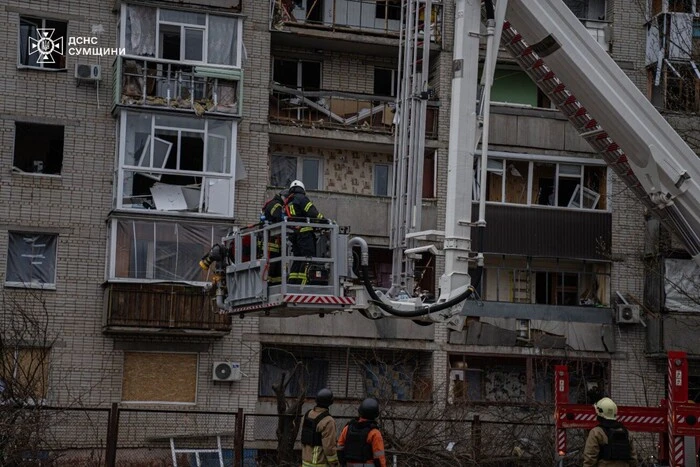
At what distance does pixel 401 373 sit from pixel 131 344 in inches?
272

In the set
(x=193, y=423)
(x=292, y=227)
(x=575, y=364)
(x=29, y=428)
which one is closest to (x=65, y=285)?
(x=193, y=423)

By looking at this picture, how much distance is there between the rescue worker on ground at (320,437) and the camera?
17.2m

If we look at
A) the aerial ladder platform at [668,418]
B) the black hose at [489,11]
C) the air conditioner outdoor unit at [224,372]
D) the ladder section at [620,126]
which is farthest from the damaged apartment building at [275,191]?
the black hose at [489,11]

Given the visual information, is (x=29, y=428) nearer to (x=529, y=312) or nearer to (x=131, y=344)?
(x=131, y=344)

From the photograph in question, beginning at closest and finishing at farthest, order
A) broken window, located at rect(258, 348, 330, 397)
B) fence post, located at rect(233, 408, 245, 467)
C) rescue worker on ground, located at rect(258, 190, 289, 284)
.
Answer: rescue worker on ground, located at rect(258, 190, 289, 284) → fence post, located at rect(233, 408, 245, 467) → broken window, located at rect(258, 348, 330, 397)

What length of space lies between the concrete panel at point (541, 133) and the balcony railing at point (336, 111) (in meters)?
2.37

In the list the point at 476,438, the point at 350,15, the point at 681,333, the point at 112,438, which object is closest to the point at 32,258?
the point at 350,15

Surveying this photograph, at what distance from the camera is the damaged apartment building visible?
31.1 m

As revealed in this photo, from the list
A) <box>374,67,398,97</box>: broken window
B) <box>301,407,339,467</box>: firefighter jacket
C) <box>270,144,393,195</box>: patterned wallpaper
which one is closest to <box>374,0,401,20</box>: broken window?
<box>374,67,398,97</box>: broken window

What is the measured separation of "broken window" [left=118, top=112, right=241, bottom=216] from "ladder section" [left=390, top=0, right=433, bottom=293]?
1488 cm

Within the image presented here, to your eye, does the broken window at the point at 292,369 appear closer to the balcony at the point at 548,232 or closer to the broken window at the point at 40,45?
the balcony at the point at 548,232

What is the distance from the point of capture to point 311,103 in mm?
33562

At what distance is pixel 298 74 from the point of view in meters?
34.8

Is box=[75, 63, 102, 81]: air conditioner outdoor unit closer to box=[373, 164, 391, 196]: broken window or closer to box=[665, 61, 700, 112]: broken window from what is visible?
box=[373, 164, 391, 196]: broken window
